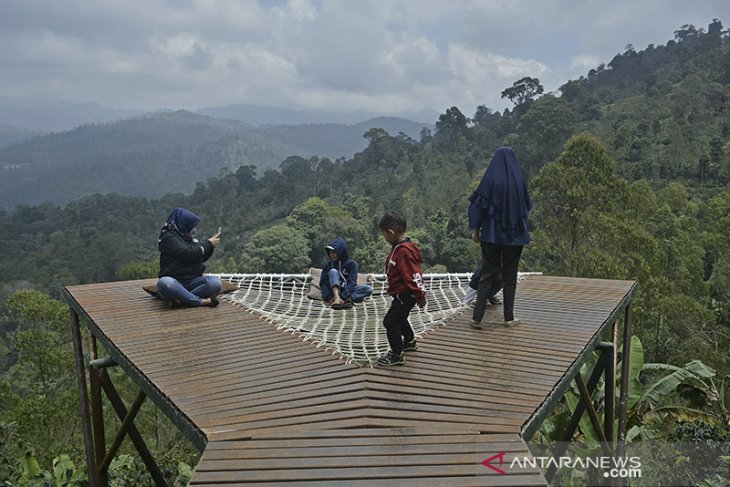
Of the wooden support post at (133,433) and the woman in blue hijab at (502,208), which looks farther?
the wooden support post at (133,433)

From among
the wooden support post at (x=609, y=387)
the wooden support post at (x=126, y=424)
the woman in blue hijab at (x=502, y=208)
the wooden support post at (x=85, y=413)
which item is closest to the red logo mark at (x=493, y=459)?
the woman in blue hijab at (x=502, y=208)

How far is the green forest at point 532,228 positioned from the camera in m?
9.75

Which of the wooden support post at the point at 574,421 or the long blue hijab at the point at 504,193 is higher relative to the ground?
the long blue hijab at the point at 504,193

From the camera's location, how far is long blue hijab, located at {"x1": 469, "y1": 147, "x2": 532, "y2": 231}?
14.0 feet

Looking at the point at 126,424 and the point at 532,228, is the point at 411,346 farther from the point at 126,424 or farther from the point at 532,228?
the point at 532,228

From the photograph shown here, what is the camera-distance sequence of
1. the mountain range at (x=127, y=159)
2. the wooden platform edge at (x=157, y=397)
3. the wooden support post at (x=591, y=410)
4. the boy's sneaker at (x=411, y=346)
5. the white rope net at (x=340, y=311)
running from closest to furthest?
the wooden platform edge at (x=157, y=397)
the boy's sneaker at (x=411, y=346)
the white rope net at (x=340, y=311)
the wooden support post at (x=591, y=410)
the mountain range at (x=127, y=159)

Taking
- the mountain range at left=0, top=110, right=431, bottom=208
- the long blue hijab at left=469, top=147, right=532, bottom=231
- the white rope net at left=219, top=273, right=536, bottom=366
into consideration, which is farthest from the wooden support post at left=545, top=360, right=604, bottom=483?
the mountain range at left=0, top=110, right=431, bottom=208

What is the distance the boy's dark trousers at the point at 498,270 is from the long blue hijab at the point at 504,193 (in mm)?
210

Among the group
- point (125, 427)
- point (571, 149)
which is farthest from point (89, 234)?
point (125, 427)

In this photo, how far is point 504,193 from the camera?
169 inches

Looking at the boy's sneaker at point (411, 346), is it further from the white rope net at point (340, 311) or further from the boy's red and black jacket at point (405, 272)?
the boy's red and black jacket at point (405, 272)

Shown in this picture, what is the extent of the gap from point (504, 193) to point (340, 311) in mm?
1955

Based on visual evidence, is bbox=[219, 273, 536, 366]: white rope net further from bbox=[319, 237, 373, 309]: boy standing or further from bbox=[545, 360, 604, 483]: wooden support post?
bbox=[545, 360, 604, 483]: wooden support post

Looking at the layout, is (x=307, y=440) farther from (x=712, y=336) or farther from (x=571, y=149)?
(x=712, y=336)
